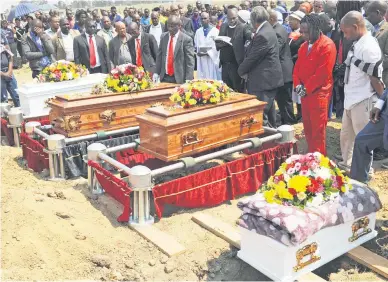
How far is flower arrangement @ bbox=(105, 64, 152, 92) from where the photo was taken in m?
5.80

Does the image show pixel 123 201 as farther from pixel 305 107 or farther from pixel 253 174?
pixel 305 107

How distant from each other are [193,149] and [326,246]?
6.00 feet

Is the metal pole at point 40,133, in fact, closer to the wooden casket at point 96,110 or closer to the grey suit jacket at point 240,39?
the wooden casket at point 96,110

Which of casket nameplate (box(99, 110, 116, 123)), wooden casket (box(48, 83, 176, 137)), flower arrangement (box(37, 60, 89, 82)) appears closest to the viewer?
wooden casket (box(48, 83, 176, 137))

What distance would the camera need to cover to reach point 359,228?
3.69m

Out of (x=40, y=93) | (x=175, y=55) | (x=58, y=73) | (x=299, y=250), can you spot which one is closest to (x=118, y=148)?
(x=40, y=93)

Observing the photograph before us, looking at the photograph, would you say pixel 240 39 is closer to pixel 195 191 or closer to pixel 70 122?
pixel 70 122

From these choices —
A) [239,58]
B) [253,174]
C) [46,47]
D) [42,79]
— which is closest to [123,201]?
[253,174]

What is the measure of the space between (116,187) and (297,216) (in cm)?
196

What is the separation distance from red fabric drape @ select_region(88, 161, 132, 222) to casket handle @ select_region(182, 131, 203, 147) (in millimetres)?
795

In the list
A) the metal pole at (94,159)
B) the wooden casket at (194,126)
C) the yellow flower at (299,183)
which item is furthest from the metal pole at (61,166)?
the yellow flower at (299,183)

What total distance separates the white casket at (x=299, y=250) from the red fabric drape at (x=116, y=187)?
1233 millimetres

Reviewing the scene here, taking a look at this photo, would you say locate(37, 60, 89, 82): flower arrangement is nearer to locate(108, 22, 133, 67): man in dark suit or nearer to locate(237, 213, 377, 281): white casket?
locate(108, 22, 133, 67): man in dark suit

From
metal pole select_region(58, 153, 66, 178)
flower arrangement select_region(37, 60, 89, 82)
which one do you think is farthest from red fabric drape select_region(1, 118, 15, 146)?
metal pole select_region(58, 153, 66, 178)
